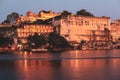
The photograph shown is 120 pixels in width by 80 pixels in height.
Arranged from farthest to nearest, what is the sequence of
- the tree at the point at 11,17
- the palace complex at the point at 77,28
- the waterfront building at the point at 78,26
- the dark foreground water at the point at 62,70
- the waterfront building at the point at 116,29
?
the tree at the point at 11,17 → the waterfront building at the point at 116,29 → the waterfront building at the point at 78,26 → the palace complex at the point at 77,28 → the dark foreground water at the point at 62,70

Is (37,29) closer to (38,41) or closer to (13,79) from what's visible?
(38,41)

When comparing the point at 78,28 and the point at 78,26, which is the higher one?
the point at 78,26

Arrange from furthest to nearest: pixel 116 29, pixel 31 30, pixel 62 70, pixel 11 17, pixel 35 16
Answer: pixel 11 17, pixel 35 16, pixel 116 29, pixel 31 30, pixel 62 70

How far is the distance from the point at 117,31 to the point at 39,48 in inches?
860

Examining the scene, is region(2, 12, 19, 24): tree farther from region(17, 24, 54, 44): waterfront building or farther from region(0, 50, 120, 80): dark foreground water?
region(0, 50, 120, 80): dark foreground water

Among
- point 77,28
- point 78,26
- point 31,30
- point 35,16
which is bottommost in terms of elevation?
point 31,30

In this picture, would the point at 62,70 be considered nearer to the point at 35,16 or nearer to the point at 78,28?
the point at 78,28

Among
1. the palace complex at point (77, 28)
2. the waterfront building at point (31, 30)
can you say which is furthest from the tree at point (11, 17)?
the waterfront building at point (31, 30)

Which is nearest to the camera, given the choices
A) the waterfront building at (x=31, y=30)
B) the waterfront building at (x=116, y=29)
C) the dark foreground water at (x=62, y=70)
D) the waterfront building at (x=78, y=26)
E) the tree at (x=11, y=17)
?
the dark foreground water at (x=62, y=70)

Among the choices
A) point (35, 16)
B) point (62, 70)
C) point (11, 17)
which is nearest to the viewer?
point (62, 70)

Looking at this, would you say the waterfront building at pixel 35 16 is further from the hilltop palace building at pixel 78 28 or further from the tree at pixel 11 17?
the hilltop palace building at pixel 78 28

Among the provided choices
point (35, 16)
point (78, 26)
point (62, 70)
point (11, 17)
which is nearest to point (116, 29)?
point (78, 26)

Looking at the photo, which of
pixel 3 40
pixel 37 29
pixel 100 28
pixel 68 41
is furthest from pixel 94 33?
pixel 3 40

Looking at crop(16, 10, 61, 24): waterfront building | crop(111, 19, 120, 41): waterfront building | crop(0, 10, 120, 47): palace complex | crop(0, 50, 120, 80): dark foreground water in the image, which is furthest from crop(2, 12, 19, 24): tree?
crop(0, 50, 120, 80): dark foreground water
